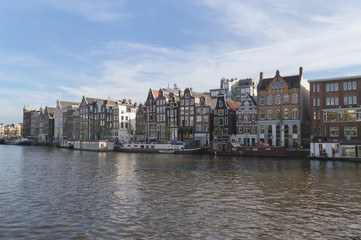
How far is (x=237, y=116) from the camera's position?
305ft

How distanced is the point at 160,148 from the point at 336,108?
155ft

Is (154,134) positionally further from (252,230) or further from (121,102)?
(252,230)

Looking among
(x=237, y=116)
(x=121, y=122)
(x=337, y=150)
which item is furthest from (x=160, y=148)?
(x=121, y=122)

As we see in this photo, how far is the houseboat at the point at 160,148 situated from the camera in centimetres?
8397

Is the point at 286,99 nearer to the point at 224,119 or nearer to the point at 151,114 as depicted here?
the point at 224,119

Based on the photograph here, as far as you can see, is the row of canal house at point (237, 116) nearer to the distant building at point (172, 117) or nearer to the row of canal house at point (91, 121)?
the distant building at point (172, 117)

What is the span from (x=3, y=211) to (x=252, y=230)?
17871 millimetres

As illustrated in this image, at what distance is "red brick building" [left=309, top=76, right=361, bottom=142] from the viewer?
70500 millimetres

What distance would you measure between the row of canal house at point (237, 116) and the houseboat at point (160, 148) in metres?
10.1

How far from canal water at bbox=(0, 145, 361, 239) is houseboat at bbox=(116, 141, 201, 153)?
45.9 m

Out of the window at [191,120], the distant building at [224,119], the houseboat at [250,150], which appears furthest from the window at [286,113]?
the window at [191,120]

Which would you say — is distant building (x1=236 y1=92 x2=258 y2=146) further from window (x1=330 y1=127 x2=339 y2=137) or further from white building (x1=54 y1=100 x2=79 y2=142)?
white building (x1=54 y1=100 x2=79 y2=142)

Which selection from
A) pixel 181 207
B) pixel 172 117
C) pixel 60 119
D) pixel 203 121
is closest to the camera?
pixel 181 207

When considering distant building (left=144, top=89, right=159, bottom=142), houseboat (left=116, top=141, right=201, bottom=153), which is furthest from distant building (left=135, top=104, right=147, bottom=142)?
houseboat (left=116, top=141, right=201, bottom=153)
